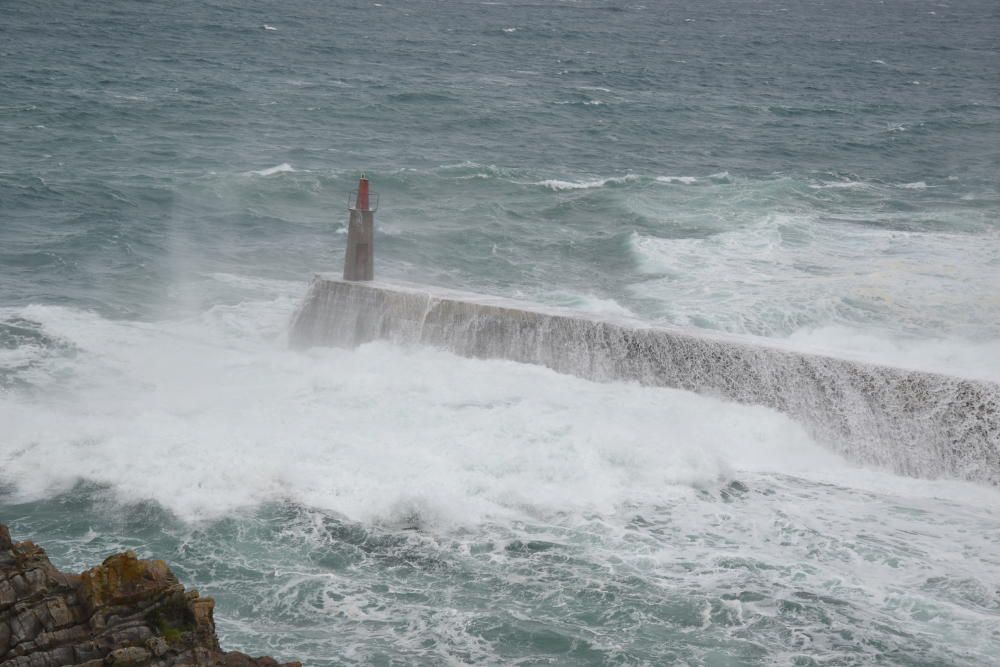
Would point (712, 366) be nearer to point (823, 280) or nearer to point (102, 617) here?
point (823, 280)

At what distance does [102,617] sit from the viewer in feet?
30.6

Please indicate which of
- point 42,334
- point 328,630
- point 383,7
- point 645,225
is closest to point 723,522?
point 328,630

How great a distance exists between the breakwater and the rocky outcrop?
33.8 ft

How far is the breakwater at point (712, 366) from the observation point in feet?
55.1

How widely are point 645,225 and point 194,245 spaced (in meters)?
11.6

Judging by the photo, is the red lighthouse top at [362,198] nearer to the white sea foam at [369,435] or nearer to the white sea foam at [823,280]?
the white sea foam at [369,435]

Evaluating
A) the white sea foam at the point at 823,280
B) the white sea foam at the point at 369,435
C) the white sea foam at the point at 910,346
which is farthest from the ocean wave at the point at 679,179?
the white sea foam at the point at 369,435

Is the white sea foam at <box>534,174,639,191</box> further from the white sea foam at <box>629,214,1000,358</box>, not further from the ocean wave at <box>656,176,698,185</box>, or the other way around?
the white sea foam at <box>629,214,1000,358</box>

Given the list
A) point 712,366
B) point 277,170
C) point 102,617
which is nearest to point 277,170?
point 277,170

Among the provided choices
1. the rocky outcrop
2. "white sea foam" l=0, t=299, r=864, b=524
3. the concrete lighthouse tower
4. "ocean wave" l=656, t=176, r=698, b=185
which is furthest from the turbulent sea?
the rocky outcrop

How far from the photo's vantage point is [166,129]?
40031 mm

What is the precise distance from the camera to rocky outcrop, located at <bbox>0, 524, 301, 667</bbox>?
9.01 meters

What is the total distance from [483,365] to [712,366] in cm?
378

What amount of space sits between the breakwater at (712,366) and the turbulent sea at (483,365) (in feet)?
1.16
